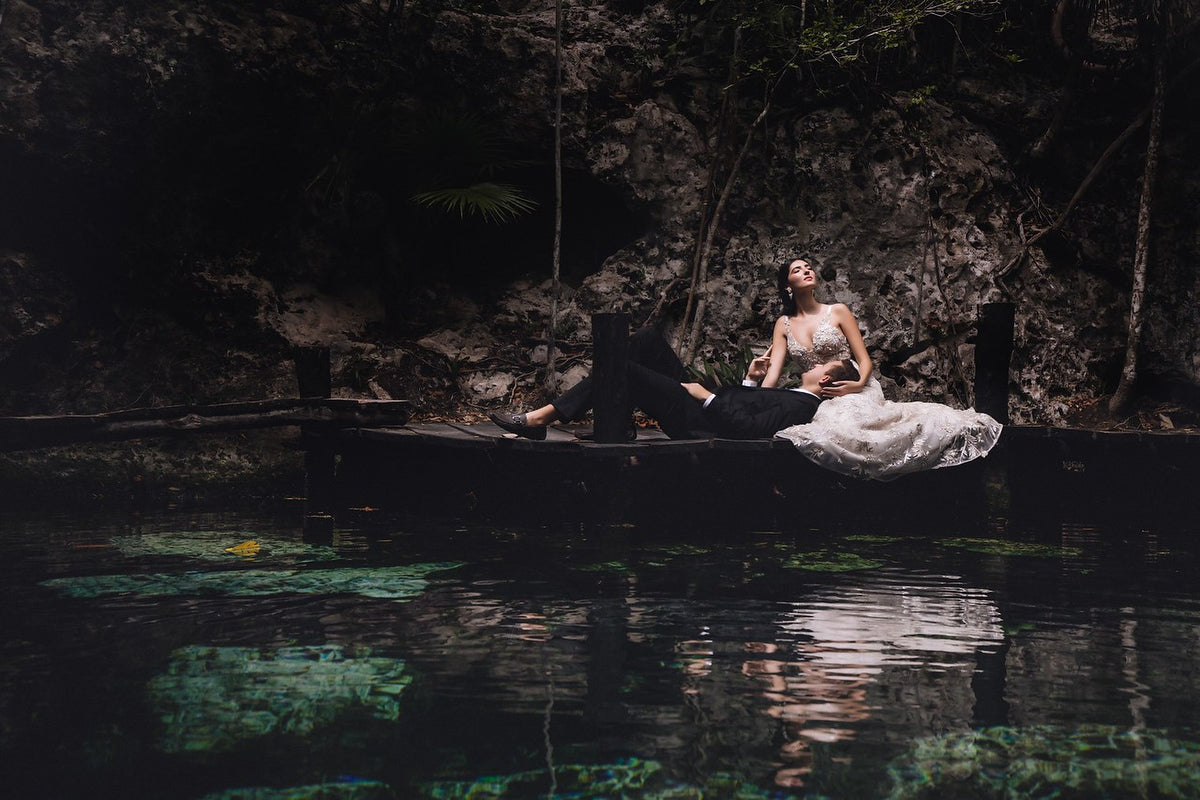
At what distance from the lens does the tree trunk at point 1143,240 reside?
10.2 metres

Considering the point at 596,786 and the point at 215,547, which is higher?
the point at 215,547

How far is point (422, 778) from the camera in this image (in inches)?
103

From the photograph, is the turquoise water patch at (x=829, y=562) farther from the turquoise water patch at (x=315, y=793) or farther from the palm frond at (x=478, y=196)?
the palm frond at (x=478, y=196)

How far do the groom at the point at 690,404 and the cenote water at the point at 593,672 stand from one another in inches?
37.8

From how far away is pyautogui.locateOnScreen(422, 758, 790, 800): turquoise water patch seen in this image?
8.23ft

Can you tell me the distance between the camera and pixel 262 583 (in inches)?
202

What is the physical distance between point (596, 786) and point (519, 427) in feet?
13.8

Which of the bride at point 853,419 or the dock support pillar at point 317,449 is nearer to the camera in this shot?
the bride at point 853,419

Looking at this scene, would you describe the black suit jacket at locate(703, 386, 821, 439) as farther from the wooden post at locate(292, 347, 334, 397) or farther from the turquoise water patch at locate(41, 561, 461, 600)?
the wooden post at locate(292, 347, 334, 397)

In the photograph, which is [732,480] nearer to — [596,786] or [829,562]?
[829,562]

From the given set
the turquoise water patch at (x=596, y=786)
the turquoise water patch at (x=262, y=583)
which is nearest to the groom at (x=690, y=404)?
the turquoise water patch at (x=262, y=583)

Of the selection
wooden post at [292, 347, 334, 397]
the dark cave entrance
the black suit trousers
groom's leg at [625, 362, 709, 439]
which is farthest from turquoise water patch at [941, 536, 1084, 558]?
the dark cave entrance

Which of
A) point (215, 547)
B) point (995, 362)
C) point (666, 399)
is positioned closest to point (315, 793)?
point (215, 547)

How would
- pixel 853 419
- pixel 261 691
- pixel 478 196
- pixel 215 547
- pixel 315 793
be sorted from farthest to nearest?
1. pixel 478 196
2. pixel 853 419
3. pixel 215 547
4. pixel 261 691
5. pixel 315 793
